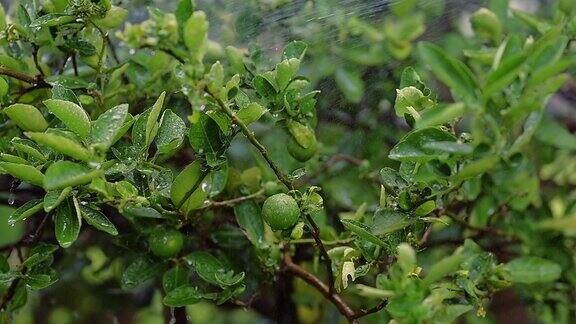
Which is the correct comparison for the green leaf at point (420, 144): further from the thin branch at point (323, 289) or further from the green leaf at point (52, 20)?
the green leaf at point (52, 20)

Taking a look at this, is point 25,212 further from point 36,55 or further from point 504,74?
point 504,74

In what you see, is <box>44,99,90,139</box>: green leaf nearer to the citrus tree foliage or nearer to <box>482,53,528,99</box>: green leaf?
the citrus tree foliage

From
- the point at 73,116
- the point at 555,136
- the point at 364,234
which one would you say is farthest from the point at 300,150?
the point at 555,136

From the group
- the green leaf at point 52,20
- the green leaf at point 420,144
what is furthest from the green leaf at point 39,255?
the green leaf at point 420,144

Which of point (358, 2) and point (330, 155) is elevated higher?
point (358, 2)

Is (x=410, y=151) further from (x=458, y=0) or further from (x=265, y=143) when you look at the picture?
(x=458, y=0)

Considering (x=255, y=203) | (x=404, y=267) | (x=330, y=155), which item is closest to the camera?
(x=404, y=267)

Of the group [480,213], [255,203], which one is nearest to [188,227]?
[255,203]
